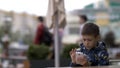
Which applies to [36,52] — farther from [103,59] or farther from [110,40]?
[110,40]

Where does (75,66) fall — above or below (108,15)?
below

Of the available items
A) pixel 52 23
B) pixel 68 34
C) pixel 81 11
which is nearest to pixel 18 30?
pixel 68 34

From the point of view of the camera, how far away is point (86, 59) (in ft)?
12.4

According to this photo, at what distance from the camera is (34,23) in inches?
1024

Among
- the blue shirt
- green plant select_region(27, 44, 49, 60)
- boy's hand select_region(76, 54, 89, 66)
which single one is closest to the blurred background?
green plant select_region(27, 44, 49, 60)

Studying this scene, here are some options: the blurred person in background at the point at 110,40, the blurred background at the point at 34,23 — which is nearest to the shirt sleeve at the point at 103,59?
the blurred background at the point at 34,23

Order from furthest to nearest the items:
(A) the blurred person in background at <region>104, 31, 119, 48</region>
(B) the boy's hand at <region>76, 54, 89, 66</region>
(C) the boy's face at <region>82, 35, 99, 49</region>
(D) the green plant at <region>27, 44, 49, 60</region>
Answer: (A) the blurred person in background at <region>104, 31, 119, 48</region>, (D) the green plant at <region>27, 44, 49, 60</region>, (C) the boy's face at <region>82, 35, 99, 49</region>, (B) the boy's hand at <region>76, 54, 89, 66</region>

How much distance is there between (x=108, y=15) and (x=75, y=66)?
46.8ft

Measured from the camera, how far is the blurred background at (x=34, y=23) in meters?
9.52

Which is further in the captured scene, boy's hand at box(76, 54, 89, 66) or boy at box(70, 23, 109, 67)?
→ boy at box(70, 23, 109, 67)

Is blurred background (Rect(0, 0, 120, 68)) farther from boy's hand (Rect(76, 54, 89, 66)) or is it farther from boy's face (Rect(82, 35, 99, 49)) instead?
boy's hand (Rect(76, 54, 89, 66))

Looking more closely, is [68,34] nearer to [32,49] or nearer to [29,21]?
[29,21]

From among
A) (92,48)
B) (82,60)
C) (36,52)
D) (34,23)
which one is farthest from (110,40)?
(82,60)

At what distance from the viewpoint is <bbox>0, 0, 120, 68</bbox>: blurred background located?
375 inches
